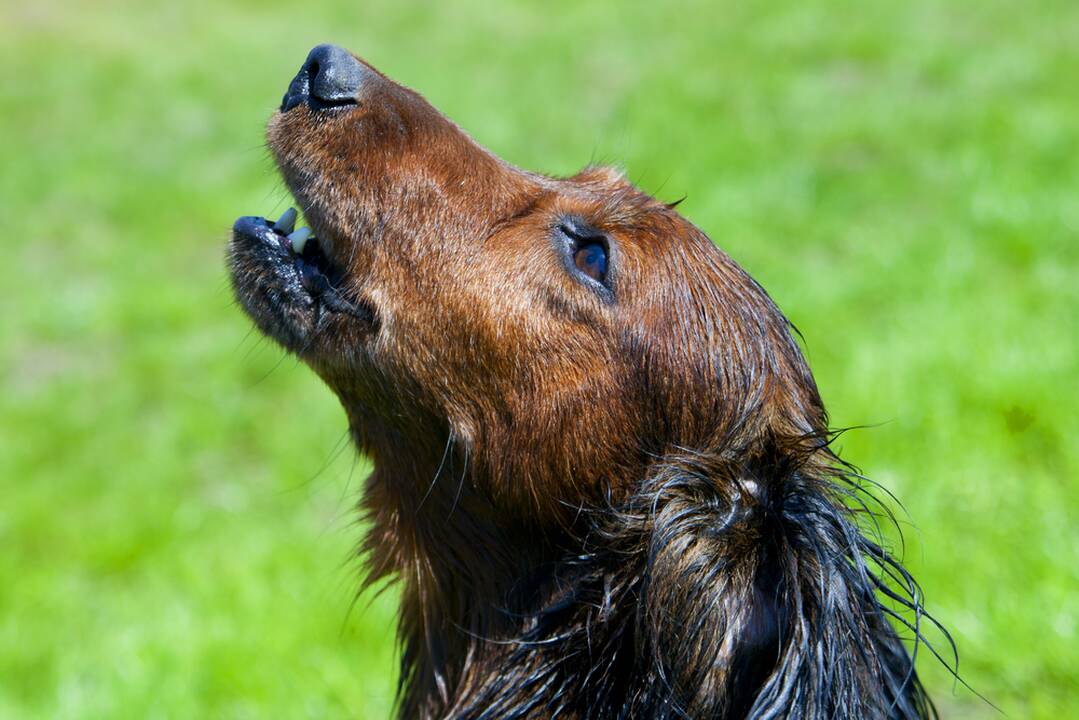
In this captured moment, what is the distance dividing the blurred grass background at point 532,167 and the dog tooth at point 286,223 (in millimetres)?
974

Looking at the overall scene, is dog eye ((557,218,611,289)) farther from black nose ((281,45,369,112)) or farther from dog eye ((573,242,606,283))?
black nose ((281,45,369,112))

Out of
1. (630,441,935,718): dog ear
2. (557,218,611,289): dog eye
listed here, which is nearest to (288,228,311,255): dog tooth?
(557,218,611,289): dog eye

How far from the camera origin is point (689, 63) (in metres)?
9.38

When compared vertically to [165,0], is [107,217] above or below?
below

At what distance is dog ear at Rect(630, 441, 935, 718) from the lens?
2.29 metres

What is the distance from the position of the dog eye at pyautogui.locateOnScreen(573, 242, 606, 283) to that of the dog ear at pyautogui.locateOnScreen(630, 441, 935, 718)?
52cm

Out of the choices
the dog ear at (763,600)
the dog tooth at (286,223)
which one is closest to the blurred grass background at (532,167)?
the dog ear at (763,600)

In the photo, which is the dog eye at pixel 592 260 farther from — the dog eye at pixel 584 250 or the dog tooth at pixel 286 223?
the dog tooth at pixel 286 223

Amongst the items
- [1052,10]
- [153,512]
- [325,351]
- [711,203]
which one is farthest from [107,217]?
[1052,10]

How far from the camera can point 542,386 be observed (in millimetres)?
2576

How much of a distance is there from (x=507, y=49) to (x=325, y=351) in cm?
838

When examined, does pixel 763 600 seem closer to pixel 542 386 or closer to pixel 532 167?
pixel 542 386

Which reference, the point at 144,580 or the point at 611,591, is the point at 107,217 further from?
the point at 611,591

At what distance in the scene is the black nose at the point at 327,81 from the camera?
2.65 metres
